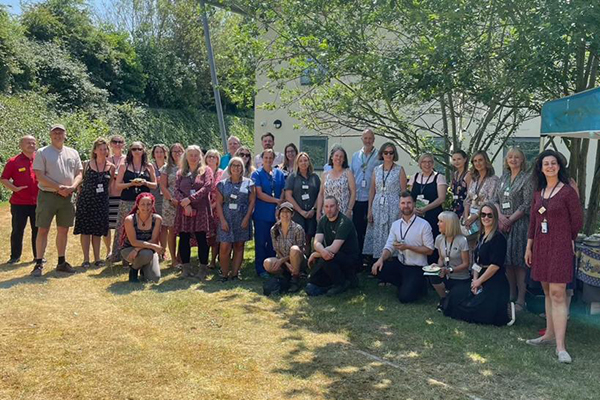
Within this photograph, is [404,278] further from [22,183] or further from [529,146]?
[529,146]

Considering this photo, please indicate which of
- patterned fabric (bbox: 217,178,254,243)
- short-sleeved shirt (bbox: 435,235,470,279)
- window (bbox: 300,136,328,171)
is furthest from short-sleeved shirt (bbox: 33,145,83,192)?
window (bbox: 300,136,328,171)

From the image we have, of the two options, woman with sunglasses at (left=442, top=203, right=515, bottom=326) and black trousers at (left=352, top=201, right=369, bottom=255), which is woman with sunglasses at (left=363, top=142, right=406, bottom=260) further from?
woman with sunglasses at (left=442, top=203, right=515, bottom=326)

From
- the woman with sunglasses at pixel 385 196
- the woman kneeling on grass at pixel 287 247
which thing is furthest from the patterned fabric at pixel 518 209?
the woman kneeling on grass at pixel 287 247

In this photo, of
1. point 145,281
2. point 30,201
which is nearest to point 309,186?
point 145,281

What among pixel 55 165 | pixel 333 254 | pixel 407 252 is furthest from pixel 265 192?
pixel 55 165

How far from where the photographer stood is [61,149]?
6645mm

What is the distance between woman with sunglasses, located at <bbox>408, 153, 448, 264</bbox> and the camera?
645 centimetres

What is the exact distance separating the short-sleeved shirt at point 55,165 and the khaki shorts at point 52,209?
11cm

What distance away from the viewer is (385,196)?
6520mm

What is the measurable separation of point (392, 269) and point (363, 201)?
1133mm

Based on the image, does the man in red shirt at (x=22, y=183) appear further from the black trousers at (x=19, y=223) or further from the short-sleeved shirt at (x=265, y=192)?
the short-sleeved shirt at (x=265, y=192)

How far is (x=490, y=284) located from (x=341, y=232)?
5.52 ft

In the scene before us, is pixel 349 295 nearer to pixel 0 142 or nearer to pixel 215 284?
pixel 215 284

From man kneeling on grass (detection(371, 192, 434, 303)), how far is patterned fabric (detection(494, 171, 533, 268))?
811 millimetres
